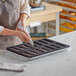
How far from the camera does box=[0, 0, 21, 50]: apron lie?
7.47ft

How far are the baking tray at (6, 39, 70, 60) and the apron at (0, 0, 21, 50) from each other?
1.58ft

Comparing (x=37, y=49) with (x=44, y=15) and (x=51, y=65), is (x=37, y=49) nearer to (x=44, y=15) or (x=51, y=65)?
(x=51, y=65)

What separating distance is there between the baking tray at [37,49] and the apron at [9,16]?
18.9 inches

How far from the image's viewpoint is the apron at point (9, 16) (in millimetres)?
2277

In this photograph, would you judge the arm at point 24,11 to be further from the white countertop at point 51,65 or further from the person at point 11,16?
the white countertop at point 51,65

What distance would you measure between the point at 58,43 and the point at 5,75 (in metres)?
0.55

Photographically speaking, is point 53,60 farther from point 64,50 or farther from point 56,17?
point 56,17

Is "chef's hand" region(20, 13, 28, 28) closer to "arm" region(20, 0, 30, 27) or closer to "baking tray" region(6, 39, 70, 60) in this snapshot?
"arm" region(20, 0, 30, 27)

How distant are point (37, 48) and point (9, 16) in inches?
23.2

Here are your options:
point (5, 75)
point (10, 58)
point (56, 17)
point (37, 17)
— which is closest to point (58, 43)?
point (10, 58)

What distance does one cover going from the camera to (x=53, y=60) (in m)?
1.74

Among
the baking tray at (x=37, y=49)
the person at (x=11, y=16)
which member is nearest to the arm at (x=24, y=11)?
the person at (x=11, y=16)

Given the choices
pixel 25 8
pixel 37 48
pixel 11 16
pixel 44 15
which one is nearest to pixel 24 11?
pixel 25 8

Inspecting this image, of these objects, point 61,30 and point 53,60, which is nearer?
point 53,60
